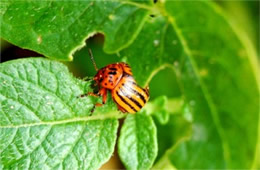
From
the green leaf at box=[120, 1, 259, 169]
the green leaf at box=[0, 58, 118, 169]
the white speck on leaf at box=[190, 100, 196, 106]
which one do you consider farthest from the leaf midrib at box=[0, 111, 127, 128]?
the white speck on leaf at box=[190, 100, 196, 106]

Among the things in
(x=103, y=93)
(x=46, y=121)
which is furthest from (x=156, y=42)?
(x=46, y=121)

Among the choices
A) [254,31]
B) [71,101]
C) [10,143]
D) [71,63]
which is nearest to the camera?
[10,143]

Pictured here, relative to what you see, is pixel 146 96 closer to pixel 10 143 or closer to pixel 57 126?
pixel 57 126

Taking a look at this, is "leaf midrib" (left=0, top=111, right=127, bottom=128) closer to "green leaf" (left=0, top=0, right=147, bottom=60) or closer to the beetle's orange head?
the beetle's orange head

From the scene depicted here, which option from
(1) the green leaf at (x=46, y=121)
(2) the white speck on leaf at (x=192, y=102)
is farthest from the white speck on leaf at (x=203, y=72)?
(1) the green leaf at (x=46, y=121)

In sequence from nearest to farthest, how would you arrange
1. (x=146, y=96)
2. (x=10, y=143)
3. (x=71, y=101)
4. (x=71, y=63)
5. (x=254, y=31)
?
1. (x=10, y=143)
2. (x=71, y=101)
3. (x=146, y=96)
4. (x=71, y=63)
5. (x=254, y=31)

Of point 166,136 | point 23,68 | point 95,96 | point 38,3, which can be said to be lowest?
point 166,136

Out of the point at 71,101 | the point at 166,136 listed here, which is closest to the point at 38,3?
the point at 71,101
